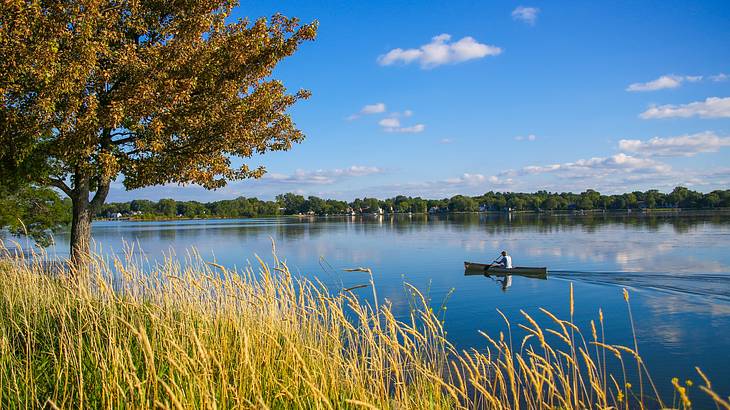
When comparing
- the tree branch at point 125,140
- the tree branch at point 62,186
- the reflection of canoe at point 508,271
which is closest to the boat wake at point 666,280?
the reflection of canoe at point 508,271

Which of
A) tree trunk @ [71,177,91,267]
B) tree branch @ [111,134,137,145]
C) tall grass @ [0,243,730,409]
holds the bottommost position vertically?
tall grass @ [0,243,730,409]

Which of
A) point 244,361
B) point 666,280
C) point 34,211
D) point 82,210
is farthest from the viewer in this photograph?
point 34,211

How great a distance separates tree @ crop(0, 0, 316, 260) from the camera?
35.2ft

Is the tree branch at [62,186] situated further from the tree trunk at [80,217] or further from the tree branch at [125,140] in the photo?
the tree branch at [125,140]

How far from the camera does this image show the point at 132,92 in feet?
39.1

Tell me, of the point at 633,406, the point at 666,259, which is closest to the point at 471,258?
the point at 666,259

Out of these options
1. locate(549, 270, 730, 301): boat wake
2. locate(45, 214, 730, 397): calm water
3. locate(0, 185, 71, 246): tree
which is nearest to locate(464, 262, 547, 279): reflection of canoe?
locate(45, 214, 730, 397): calm water

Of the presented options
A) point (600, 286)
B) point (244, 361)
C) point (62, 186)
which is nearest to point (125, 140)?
point (62, 186)

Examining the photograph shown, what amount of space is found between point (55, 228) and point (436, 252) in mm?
28532

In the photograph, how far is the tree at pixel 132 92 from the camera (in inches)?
422

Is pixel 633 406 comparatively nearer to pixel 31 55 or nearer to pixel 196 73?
pixel 196 73

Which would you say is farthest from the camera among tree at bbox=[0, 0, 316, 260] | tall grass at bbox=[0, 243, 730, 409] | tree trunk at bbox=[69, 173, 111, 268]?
tree trunk at bbox=[69, 173, 111, 268]

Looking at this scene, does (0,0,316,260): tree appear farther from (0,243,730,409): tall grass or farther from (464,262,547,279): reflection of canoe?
(464,262,547,279): reflection of canoe

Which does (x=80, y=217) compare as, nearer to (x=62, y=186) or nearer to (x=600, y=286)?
(x=62, y=186)
